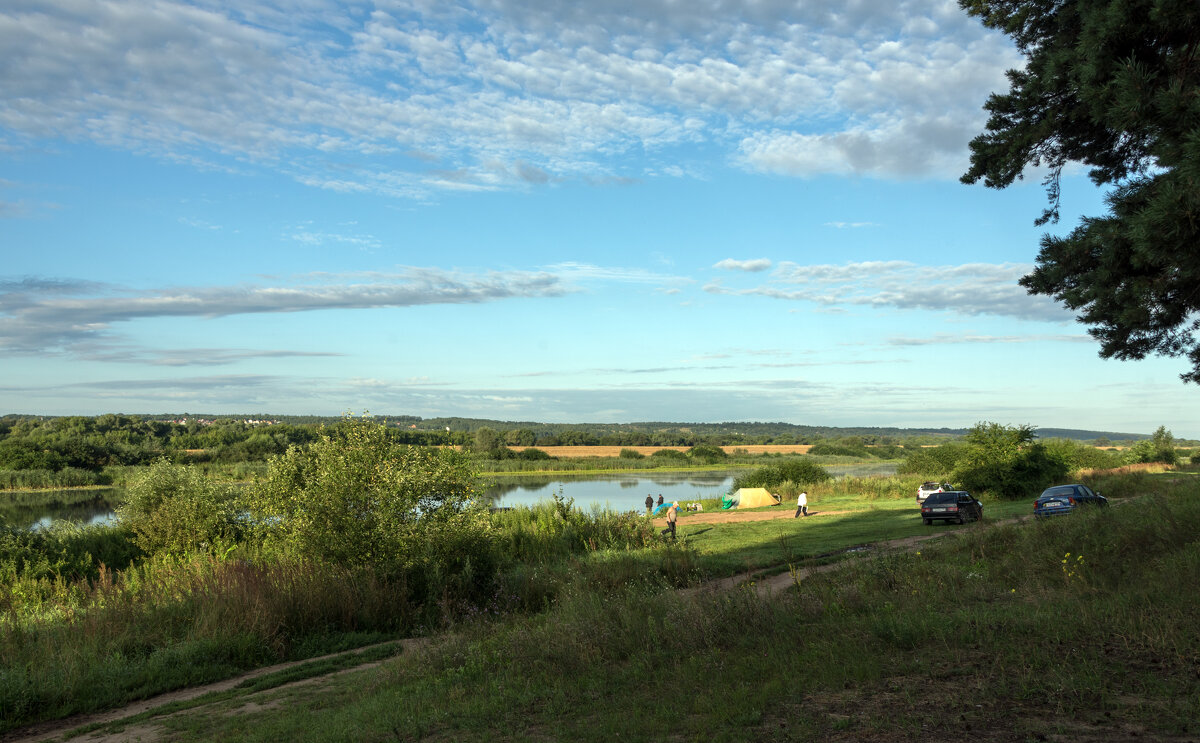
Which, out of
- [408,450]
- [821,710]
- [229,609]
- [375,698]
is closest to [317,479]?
[408,450]

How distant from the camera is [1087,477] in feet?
125

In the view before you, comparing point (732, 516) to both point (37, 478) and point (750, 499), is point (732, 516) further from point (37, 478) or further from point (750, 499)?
point (37, 478)

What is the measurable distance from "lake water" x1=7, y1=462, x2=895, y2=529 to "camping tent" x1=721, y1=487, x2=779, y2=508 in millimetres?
6176

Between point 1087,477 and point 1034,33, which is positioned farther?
point 1087,477

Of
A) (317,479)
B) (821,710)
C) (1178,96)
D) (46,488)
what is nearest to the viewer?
(821,710)

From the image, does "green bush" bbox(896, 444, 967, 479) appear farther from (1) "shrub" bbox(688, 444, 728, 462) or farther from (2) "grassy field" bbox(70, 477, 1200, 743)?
(1) "shrub" bbox(688, 444, 728, 462)

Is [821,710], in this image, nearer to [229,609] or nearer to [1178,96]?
[1178,96]

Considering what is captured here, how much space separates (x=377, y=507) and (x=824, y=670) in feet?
37.0

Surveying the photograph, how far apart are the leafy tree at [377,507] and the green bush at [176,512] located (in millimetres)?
6704

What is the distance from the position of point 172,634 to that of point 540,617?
Result: 5822 millimetres

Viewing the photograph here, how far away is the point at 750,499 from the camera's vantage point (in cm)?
4272

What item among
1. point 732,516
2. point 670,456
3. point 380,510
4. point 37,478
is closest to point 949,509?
point 732,516

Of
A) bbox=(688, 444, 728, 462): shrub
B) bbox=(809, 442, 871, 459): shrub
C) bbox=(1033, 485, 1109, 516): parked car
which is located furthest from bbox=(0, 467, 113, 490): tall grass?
bbox=(809, 442, 871, 459): shrub

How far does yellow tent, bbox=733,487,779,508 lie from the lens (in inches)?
1676
